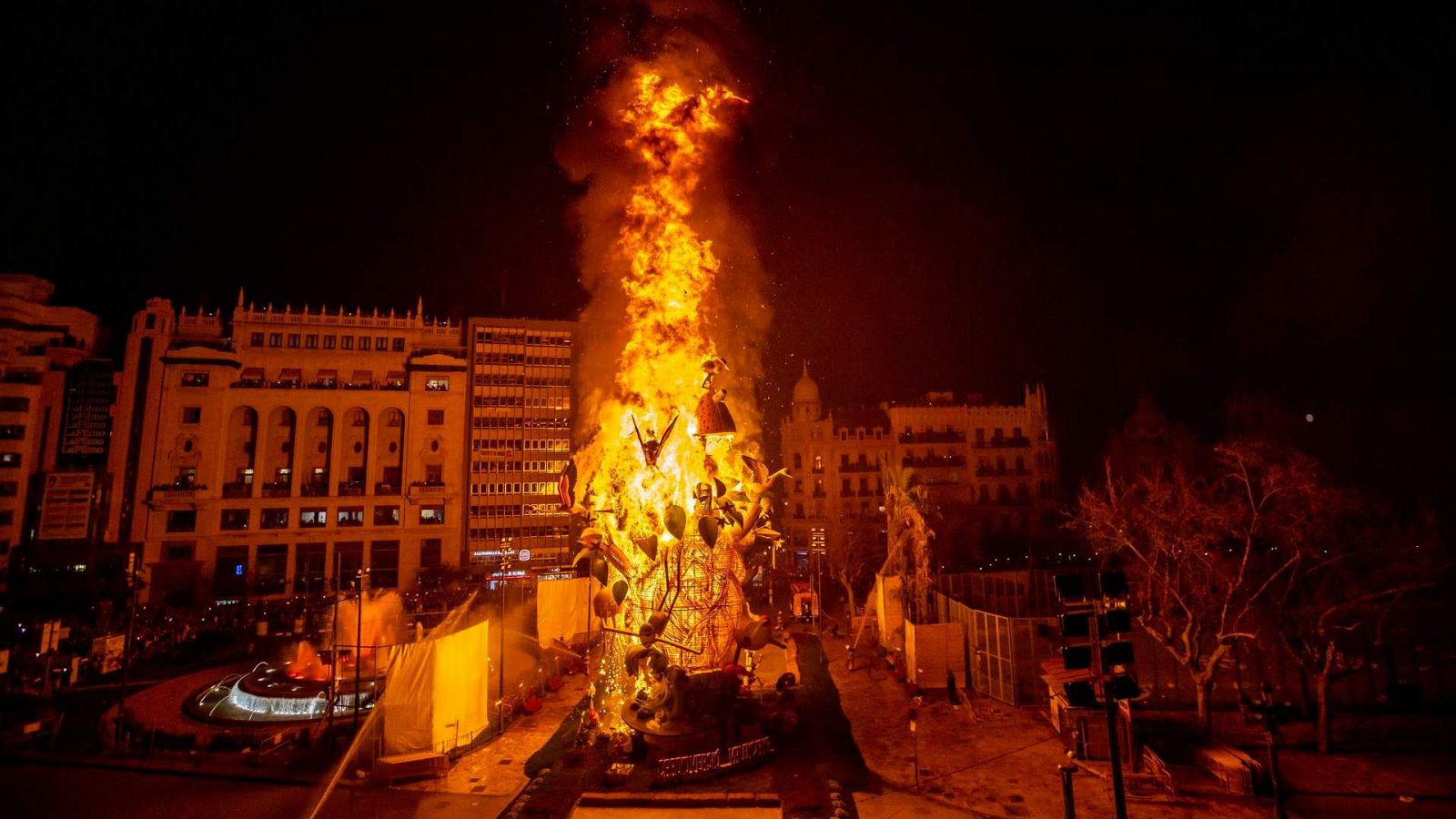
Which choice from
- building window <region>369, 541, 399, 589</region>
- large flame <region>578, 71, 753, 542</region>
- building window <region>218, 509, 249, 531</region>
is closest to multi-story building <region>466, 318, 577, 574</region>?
building window <region>369, 541, 399, 589</region>

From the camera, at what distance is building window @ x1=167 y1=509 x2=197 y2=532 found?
48.9 meters

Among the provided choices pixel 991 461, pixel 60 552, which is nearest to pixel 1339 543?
pixel 991 461

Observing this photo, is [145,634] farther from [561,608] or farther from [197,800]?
[197,800]

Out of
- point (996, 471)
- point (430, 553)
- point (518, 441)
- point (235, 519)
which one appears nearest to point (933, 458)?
point (996, 471)

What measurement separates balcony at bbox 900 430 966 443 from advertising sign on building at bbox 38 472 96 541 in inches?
2370

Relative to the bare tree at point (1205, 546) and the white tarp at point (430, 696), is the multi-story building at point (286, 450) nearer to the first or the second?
the white tarp at point (430, 696)

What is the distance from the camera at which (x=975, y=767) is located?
15977 millimetres

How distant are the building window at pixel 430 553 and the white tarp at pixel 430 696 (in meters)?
39.7

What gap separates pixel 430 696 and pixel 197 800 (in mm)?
4986

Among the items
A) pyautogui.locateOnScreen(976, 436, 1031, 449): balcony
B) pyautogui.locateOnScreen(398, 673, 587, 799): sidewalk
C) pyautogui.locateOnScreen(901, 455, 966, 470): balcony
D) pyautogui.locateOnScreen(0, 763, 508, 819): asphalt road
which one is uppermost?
pyautogui.locateOnScreen(976, 436, 1031, 449): balcony

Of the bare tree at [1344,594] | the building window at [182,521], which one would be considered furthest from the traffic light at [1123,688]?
the building window at [182,521]

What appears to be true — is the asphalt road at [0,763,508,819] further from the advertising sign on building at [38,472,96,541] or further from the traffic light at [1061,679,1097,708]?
the advertising sign on building at [38,472,96,541]

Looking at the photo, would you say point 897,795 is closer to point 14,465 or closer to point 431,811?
point 431,811

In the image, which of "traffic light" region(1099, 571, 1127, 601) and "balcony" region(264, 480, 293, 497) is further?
"balcony" region(264, 480, 293, 497)
